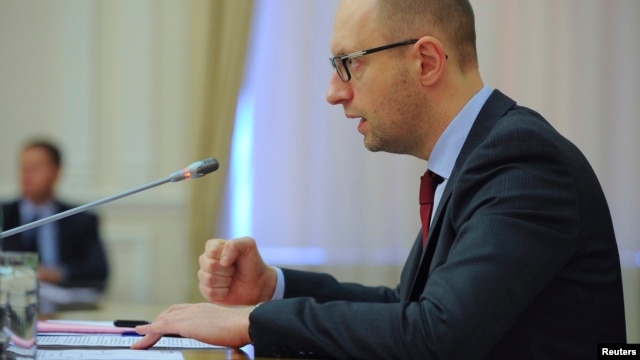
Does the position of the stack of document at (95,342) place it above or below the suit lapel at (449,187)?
below

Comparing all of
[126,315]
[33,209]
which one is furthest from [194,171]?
[33,209]

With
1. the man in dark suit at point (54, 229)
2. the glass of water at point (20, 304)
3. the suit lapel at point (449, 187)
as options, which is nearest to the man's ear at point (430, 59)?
the suit lapel at point (449, 187)

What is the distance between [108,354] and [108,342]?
0.66ft

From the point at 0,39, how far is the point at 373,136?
4.02 m

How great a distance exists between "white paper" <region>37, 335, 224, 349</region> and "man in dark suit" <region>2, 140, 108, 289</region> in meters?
3.22

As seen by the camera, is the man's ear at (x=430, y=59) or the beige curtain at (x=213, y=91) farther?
the beige curtain at (x=213, y=91)

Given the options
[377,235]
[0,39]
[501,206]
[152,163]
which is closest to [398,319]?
[501,206]

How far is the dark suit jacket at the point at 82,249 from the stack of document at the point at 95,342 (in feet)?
9.52

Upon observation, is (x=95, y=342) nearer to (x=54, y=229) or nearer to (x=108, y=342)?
(x=108, y=342)

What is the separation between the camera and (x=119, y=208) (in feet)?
17.9

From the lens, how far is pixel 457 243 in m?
1.69

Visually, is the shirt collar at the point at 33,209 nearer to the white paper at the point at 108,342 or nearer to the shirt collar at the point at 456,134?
the white paper at the point at 108,342

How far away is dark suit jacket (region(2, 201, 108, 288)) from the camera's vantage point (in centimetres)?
515

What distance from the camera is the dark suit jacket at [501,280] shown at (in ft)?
5.23
